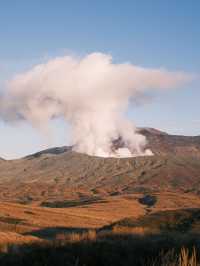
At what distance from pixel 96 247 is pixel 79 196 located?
157970 millimetres

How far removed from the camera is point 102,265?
523 inches

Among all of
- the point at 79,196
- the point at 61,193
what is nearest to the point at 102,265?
the point at 79,196

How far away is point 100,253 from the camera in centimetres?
1393

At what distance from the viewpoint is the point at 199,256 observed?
14234 mm

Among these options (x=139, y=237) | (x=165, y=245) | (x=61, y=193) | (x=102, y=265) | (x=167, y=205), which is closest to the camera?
(x=102, y=265)

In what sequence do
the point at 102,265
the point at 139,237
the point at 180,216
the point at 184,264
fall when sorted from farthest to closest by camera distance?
the point at 180,216 < the point at 139,237 < the point at 102,265 < the point at 184,264

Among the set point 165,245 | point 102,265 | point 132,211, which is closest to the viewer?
point 102,265

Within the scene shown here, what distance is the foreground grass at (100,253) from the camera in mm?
12789

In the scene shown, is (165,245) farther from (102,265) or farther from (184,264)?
(184,264)

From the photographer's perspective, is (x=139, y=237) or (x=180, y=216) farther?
(x=180, y=216)

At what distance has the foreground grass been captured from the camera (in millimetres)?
12789

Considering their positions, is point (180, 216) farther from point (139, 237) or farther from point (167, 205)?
point (167, 205)

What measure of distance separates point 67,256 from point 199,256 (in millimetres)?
3851

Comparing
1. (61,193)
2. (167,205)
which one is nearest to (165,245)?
(167,205)
